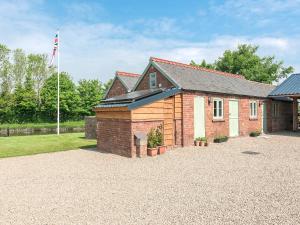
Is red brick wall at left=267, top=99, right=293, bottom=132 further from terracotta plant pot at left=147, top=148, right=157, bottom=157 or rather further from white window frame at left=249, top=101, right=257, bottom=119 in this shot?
terracotta plant pot at left=147, top=148, right=157, bottom=157

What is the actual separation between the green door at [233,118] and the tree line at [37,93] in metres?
37.6

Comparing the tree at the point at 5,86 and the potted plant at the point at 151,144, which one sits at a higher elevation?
the tree at the point at 5,86

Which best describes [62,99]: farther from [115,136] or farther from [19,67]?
[115,136]

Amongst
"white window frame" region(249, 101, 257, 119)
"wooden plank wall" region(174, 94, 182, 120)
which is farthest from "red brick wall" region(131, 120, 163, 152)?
"white window frame" region(249, 101, 257, 119)

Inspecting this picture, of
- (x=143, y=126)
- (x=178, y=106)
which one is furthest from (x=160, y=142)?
(x=178, y=106)

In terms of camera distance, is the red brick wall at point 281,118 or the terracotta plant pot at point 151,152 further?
the red brick wall at point 281,118

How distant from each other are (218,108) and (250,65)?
36.9m

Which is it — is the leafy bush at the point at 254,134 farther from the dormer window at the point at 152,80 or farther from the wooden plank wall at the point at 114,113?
the wooden plank wall at the point at 114,113

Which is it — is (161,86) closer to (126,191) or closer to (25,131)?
(126,191)

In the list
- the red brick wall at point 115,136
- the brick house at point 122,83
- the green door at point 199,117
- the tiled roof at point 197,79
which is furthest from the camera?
the brick house at point 122,83

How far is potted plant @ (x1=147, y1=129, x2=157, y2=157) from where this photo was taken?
39.5 feet

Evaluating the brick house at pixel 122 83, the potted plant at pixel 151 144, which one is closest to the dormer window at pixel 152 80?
the potted plant at pixel 151 144

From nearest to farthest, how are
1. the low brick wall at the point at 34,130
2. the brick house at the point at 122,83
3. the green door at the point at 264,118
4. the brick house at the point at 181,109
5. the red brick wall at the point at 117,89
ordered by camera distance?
the brick house at the point at 181,109
the green door at the point at 264,118
the brick house at the point at 122,83
the red brick wall at the point at 117,89
the low brick wall at the point at 34,130

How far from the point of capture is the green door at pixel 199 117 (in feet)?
53.2
